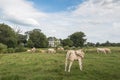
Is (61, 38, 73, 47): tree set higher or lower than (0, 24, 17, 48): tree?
lower

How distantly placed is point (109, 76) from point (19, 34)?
95962mm

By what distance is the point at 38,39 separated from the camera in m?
102

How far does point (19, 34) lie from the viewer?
109 m

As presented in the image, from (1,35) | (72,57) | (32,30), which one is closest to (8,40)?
(1,35)

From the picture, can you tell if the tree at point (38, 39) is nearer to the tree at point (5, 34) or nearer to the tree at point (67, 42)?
the tree at point (67, 42)

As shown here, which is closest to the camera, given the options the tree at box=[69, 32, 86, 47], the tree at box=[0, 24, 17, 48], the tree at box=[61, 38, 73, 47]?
the tree at box=[0, 24, 17, 48]

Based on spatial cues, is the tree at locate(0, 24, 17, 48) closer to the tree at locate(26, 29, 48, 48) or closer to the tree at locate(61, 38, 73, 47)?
the tree at locate(26, 29, 48, 48)

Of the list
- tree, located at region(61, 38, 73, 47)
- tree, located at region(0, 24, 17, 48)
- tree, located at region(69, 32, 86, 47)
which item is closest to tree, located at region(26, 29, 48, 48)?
tree, located at region(61, 38, 73, 47)

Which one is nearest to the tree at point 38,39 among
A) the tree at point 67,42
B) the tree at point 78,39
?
the tree at point 67,42

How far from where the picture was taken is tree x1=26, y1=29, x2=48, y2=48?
102m

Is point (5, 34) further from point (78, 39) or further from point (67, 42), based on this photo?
point (78, 39)

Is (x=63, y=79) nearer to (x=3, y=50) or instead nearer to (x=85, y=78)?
(x=85, y=78)

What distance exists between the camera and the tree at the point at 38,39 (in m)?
102

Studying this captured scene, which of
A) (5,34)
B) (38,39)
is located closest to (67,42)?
(38,39)
